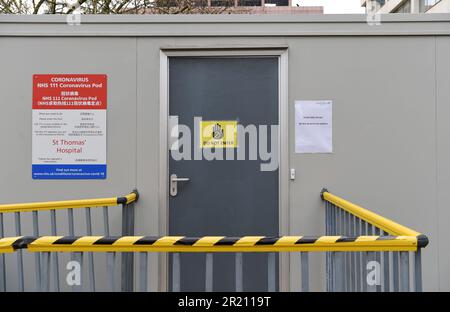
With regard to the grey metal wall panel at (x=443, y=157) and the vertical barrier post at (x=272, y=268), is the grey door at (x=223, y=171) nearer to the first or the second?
the grey metal wall panel at (x=443, y=157)

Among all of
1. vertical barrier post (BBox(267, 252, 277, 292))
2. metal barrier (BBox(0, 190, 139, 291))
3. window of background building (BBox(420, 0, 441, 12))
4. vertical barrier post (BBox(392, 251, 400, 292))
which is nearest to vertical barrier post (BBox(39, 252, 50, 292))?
vertical barrier post (BBox(267, 252, 277, 292))

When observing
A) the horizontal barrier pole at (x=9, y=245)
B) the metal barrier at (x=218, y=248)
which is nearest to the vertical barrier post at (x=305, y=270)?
the metal barrier at (x=218, y=248)

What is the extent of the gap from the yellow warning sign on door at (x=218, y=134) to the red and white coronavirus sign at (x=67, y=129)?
0.98 metres

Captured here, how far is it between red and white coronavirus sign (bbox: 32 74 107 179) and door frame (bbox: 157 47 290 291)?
0.58 m

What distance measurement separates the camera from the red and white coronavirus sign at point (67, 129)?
376cm

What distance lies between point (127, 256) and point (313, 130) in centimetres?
209

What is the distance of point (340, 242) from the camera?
1.89 meters

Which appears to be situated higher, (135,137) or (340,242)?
(135,137)

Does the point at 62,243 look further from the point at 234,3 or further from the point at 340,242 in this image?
the point at 234,3

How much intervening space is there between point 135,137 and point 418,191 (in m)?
2.78

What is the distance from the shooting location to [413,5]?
36.6 meters
